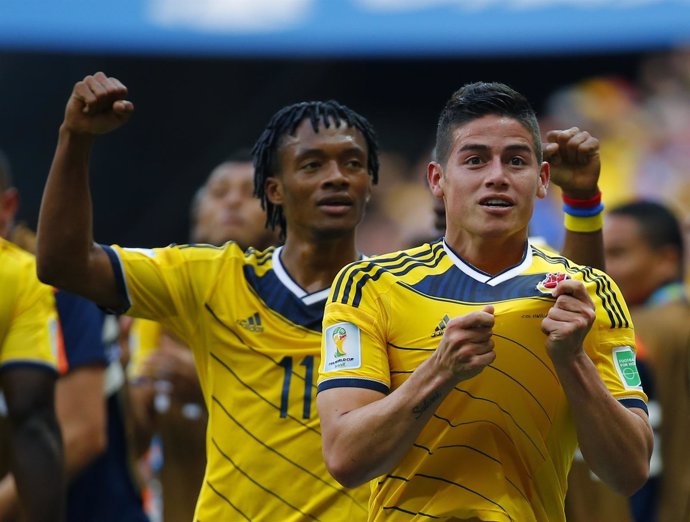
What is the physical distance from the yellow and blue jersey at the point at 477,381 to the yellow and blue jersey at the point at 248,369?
852mm

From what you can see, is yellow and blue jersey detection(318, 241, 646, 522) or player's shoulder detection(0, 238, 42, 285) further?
player's shoulder detection(0, 238, 42, 285)

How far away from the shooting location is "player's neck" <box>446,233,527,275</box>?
3.92 meters

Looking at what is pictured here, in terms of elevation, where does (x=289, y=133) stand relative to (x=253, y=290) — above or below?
above

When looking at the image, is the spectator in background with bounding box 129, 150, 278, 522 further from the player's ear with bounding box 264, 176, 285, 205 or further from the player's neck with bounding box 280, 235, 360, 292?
the player's neck with bounding box 280, 235, 360, 292

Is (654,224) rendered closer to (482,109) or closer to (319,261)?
(319,261)

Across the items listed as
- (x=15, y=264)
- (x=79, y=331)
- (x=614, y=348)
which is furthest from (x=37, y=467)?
(x=614, y=348)

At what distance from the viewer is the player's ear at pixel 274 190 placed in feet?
17.4

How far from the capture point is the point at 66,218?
4652 millimetres

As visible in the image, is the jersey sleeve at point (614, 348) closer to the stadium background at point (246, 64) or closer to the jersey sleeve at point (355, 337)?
the jersey sleeve at point (355, 337)

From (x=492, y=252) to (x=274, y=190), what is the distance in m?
1.60

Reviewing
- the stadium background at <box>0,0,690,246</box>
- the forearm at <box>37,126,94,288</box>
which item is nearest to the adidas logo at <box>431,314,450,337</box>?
the forearm at <box>37,126,94,288</box>

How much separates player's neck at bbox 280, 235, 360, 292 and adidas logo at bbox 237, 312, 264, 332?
0.81ft

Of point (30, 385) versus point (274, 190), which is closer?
point (274, 190)

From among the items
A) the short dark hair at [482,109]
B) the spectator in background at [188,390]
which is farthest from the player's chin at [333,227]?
the spectator in background at [188,390]
